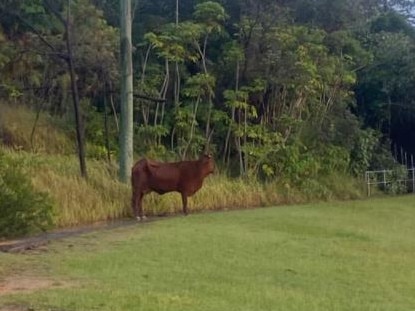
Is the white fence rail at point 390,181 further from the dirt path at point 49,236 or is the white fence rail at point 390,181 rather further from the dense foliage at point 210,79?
the dirt path at point 49,236

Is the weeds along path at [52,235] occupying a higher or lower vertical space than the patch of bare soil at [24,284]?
lower

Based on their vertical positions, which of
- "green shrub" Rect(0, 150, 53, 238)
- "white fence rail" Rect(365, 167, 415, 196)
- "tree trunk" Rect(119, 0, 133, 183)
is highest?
"tree trunk" Rect(119, 0, 133, 183)

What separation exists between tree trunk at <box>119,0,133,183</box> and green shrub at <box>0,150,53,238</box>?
163 inches

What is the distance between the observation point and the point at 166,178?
612 inches

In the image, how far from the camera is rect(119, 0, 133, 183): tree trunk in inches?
672

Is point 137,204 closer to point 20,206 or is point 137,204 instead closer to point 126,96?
point 126,96

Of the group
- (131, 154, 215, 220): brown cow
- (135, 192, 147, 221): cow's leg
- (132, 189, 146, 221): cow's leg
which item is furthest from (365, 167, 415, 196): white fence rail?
(132, 189, 146, 221): cow's leg

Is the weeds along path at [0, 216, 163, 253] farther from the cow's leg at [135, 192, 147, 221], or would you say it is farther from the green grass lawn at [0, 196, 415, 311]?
the green grass lawn at [0, 196, 415, 311]

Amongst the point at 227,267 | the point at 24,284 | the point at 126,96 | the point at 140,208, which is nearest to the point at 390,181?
the point at 126,96

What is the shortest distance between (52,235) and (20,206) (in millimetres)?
710

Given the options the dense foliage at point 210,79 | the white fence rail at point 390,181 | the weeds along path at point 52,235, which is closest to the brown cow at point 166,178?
the weeds along path at point 52,235

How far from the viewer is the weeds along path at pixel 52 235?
11.0m

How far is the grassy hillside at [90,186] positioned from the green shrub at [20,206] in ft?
2.42

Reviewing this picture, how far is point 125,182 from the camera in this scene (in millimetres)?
16734
